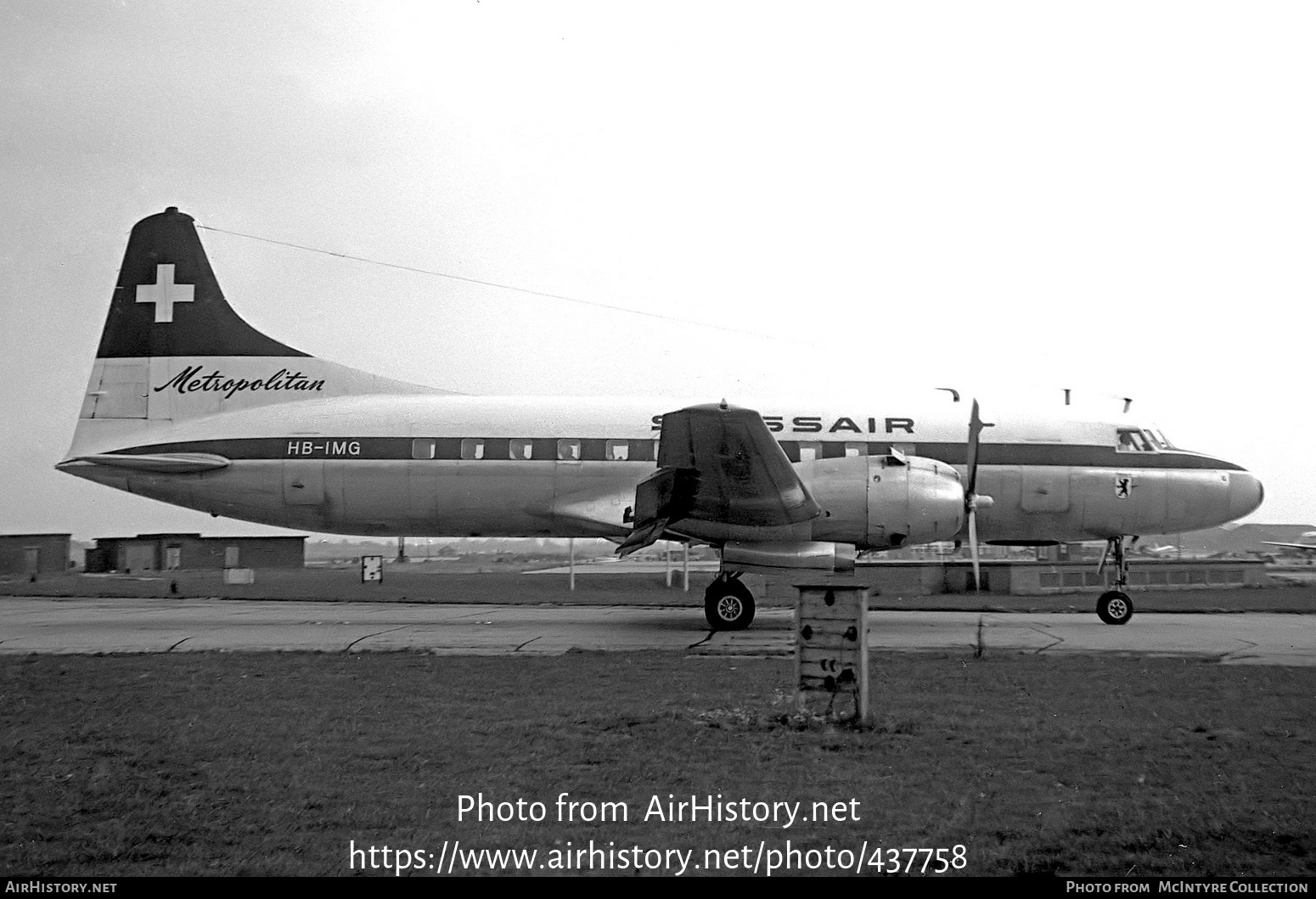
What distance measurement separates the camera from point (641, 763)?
664cm

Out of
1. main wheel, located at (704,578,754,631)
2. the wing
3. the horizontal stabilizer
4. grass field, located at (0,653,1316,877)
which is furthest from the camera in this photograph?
the horizontal stabilizer

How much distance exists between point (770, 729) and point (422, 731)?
9.00 ft

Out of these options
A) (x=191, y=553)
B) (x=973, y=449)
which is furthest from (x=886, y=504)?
(x=191, y=553)

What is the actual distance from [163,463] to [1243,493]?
2037cm

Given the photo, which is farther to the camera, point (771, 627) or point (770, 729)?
point (771, 627)

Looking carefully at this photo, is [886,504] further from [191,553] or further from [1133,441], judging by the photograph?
[191,553]

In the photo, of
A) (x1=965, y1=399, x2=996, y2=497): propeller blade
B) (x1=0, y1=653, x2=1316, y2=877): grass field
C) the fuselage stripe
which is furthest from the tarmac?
the fuselage stripe

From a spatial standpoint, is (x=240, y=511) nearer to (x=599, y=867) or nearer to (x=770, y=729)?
(x=770, y=729)

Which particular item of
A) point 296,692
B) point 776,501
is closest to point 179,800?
point 296,692

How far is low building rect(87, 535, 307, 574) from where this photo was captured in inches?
1676

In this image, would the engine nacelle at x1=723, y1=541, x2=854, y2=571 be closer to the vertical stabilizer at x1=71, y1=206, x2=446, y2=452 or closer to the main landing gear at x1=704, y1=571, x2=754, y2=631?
the main landing gear at x1=704, y1=571, x2=754, y2=631

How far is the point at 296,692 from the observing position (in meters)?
9.58

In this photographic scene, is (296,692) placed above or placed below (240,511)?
below

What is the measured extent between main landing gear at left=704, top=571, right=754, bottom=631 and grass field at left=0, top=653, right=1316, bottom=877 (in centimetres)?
506
